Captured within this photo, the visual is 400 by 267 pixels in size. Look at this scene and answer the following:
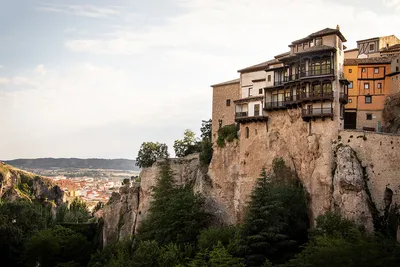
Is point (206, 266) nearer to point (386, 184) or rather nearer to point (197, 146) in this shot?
point (386, 184)

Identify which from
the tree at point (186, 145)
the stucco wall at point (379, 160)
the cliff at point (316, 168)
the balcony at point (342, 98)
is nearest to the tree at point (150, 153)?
the tree at point (186, 145)

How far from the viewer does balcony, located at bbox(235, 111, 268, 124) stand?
2146 inches

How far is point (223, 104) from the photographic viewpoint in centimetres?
6266

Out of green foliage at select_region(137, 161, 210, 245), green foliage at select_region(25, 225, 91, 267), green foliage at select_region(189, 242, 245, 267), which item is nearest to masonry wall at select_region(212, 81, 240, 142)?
green foliage at select_region(137, 161, 210, 245)

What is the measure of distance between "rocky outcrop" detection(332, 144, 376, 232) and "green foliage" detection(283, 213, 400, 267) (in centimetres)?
137

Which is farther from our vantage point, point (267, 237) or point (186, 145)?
point (186, 145)

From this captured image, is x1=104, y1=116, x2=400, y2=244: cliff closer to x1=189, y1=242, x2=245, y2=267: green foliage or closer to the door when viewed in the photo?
the door

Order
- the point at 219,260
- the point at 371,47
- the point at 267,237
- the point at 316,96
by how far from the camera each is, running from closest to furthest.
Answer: the point at 219,260, the point at 267,237, the point at 316,96, the point at 371,47

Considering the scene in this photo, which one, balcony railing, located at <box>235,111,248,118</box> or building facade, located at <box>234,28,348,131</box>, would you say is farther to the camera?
balcony railing, located at <box>235,111,248,118</box>

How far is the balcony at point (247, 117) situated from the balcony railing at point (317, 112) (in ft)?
19.5

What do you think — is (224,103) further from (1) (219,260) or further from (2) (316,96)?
(1) (219,260)

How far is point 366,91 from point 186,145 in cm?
3078

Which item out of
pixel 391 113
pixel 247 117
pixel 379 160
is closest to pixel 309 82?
pixel 247 117

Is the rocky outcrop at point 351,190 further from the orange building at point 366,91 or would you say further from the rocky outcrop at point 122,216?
the rocky outcrop at point 122,216
